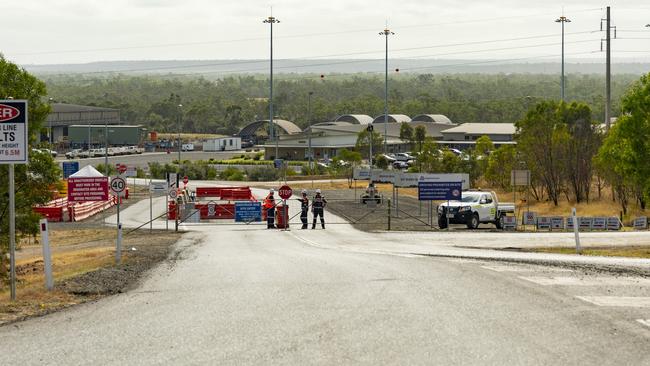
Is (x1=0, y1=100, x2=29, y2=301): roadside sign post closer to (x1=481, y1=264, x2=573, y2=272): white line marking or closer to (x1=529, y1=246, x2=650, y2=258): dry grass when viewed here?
(x1=481, y1=264, x2=573, y2=272): white line marking

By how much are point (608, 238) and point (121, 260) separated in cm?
1863

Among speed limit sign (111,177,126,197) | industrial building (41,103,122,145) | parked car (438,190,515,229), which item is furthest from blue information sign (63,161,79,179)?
industrial building (41,103,122,145)

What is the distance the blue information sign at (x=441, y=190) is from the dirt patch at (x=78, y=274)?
11809 mm

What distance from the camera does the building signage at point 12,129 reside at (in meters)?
14.9

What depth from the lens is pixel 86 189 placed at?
4619cm

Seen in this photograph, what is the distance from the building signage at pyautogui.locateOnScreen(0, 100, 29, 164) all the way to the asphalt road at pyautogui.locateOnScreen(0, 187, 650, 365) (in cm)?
275

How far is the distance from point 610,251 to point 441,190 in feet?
54.8

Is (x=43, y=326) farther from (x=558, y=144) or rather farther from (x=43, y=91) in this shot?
(x=558, y=144)

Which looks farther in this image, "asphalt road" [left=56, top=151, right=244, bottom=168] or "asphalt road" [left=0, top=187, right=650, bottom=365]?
"asphalt road" [left=56, top=151, right=244, bottom=168]

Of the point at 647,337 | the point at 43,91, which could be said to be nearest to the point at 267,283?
the point at 647,337

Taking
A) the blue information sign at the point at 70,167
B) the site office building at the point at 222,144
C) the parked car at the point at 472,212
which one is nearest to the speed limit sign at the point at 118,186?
the parked car at the point at 472,212

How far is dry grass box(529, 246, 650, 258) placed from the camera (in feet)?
86.4

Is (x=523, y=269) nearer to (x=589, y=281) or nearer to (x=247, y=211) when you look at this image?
(x=589, y=281)

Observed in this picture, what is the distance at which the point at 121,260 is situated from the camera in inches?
971
